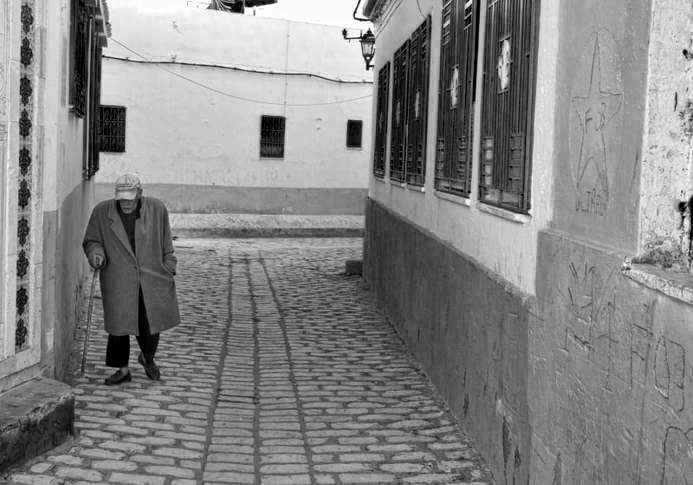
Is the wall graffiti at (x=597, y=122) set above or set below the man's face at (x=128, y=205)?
above

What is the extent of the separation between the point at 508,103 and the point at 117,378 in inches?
153

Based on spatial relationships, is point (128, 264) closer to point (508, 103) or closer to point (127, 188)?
point (127, 188)

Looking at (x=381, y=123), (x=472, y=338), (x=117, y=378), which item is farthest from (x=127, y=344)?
(x=381, y=123)

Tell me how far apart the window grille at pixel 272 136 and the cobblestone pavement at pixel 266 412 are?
15.1 meters

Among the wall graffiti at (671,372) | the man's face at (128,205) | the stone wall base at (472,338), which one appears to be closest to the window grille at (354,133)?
the stone wall base at (472,338)

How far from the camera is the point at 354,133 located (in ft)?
96.3

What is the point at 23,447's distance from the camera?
5914mm

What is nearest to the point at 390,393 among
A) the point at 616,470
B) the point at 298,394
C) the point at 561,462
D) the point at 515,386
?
the point at 298,394

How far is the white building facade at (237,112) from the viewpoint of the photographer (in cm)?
2633

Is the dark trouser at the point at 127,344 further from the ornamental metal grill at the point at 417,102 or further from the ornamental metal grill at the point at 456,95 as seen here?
the ornamental metal grill at the point at 417,102

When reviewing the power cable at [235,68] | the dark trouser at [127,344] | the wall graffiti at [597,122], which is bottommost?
the dark trouser at [127,344]

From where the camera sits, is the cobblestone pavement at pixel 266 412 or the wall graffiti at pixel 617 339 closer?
the wall graffiti at pixel 617 339

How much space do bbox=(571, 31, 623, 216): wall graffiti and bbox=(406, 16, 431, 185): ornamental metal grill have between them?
5.26 meters

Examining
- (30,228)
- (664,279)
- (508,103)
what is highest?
(508,103)
